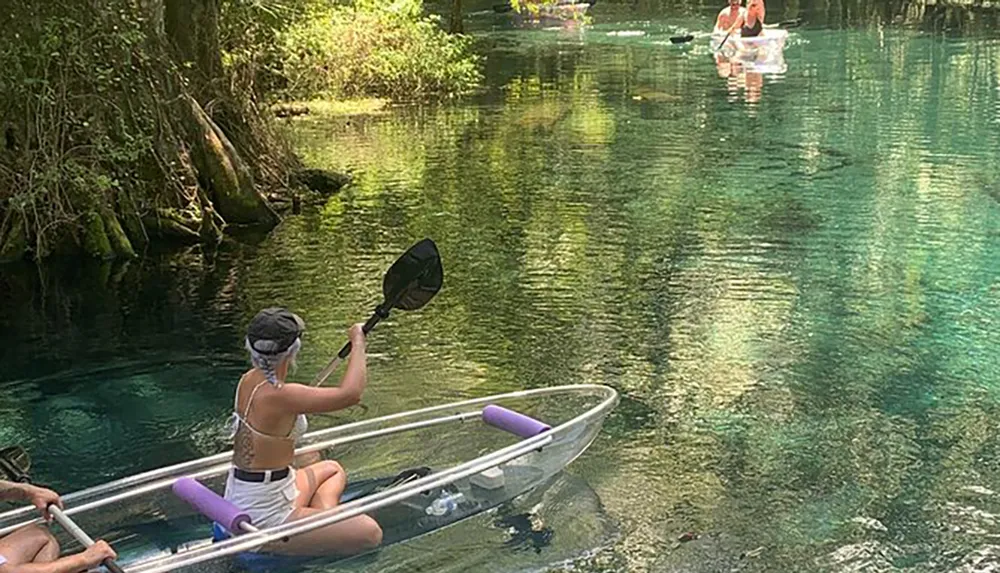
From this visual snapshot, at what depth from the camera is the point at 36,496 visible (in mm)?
4809

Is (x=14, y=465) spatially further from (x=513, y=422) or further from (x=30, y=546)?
(x=513, y=422)

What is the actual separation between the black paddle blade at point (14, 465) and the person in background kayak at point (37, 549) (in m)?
0.32

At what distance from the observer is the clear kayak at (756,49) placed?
26891 millimetres

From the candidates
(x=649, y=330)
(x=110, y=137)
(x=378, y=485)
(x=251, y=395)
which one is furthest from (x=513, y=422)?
(x=110, y=137)

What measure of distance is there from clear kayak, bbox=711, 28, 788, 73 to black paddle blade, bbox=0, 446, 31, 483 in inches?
895

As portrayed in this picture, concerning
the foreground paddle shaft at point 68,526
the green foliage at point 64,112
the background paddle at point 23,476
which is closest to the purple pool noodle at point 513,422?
the background paddle at point 23,476

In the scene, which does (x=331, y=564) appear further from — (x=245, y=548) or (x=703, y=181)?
(x=703, y=181)

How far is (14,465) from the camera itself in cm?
523

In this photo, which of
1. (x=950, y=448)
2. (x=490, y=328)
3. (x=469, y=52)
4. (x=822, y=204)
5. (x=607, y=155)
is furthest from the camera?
(x=469, y=52)

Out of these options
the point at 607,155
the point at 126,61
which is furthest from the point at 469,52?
the point at 126,61

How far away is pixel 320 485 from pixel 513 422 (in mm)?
1173

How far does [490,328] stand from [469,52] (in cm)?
2123

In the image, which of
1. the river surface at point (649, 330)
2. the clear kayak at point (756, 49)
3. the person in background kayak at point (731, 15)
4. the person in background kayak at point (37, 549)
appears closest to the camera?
the person in background kayak at point (37, 549)

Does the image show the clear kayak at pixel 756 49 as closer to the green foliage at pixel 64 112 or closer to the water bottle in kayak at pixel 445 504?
the green foliage at pixel 64 112
